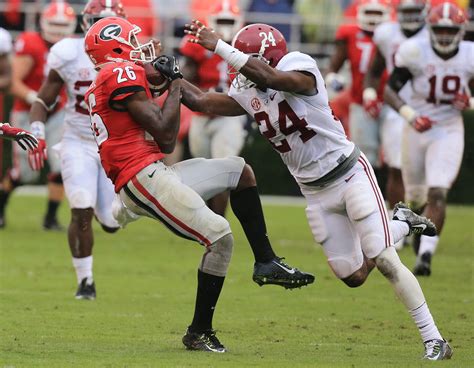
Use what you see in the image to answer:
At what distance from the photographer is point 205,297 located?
248 inches

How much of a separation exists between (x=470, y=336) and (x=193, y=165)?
1.90m

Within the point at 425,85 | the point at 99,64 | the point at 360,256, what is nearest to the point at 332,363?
the point at 360,256

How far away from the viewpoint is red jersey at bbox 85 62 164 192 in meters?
6.20

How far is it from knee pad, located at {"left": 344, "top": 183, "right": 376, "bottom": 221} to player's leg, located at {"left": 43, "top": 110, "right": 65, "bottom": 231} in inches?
220

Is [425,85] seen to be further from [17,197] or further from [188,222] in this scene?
[17,197]

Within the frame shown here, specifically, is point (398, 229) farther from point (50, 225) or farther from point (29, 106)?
point (50, 225)

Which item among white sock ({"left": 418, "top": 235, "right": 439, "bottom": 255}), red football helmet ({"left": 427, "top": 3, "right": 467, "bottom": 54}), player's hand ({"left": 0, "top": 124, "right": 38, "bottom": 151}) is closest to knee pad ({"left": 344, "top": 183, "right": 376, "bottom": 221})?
player's hand ({"left": 0, "top": 124, "right": 38, "bottom": 151})

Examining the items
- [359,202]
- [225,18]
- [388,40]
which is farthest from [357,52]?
[359,202]

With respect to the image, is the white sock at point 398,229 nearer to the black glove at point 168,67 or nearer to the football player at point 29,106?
the black glove at point 168,67

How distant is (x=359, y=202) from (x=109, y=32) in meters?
1.56

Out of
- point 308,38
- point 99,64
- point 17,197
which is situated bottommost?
point 17,197

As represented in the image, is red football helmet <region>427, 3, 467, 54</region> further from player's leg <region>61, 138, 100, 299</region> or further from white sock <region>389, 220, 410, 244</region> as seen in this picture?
white sock <region>389, 220, 410, 244</region>

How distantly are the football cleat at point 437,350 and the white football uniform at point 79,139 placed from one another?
2939 millimetres

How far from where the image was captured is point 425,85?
973 centimetres
